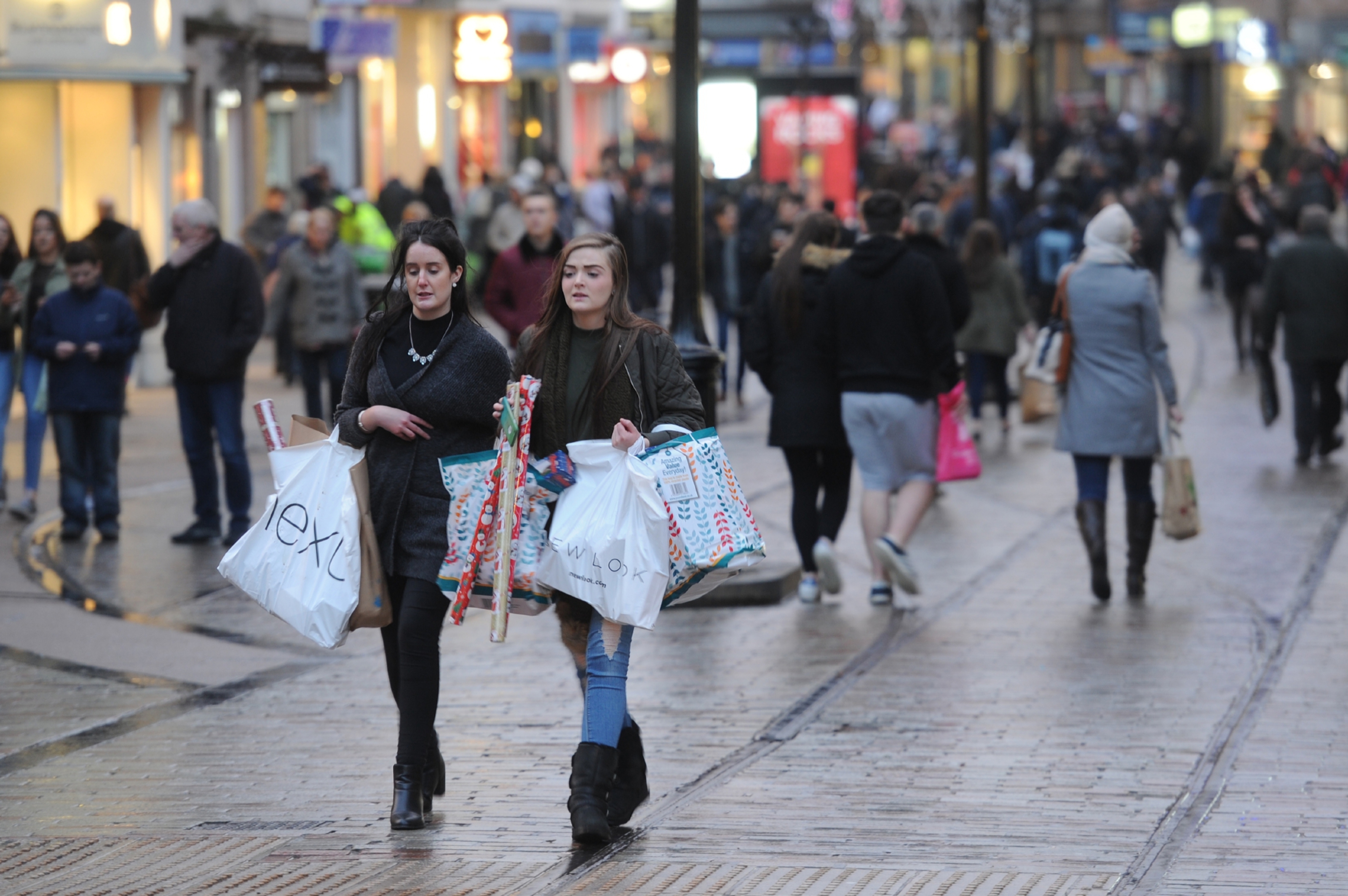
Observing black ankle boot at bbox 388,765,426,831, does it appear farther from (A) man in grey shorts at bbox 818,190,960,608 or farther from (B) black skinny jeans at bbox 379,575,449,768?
(A) man in grey shorts at bbox 818,190,960,608

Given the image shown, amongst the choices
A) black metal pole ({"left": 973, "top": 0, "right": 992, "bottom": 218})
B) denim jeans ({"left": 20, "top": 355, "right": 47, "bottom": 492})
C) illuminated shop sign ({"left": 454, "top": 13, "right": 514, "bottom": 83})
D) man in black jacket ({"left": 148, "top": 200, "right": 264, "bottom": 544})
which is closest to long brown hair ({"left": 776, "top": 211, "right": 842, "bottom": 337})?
man in black jacket ({"left": 148, "top": 200, "right": 264, "bottom": 544})

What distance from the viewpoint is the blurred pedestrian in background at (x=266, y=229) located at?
22812 millimetres

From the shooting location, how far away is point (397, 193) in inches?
1107

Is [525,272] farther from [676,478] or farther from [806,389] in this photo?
[676,478]

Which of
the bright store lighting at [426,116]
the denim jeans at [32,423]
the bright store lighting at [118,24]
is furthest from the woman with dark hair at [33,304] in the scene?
the bright store lighting at [426,116]

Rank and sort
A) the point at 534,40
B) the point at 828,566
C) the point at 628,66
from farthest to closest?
the point at 628,66 < the point at 534,40 < the point at 828,566

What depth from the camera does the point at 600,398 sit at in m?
6.15

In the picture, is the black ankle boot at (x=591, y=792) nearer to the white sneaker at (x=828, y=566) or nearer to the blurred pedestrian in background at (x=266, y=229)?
the white sneaker at (x=828, y=566)

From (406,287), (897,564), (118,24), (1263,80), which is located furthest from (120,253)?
(1263,80)

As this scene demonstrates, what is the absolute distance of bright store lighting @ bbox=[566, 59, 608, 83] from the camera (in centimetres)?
4978

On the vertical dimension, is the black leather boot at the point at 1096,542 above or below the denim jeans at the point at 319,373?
below

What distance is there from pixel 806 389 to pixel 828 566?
32.5 inches

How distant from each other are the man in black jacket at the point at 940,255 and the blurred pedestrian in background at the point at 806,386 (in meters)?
0.56

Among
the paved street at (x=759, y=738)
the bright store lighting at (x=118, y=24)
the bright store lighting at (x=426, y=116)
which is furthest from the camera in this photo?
the bright store lighting at (x=426, y=116)
